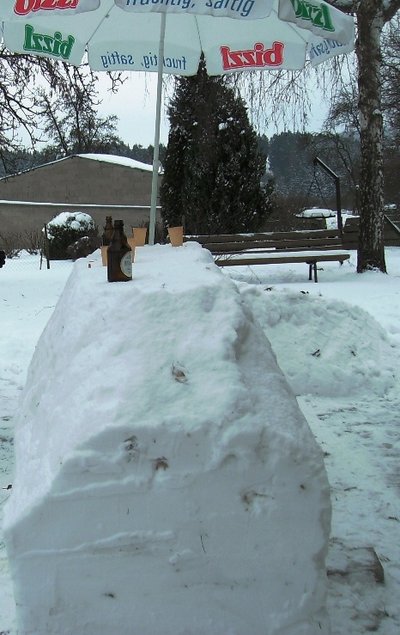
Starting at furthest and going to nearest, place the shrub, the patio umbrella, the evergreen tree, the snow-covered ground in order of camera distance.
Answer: the shrub < the evergreen tree < the patio umbrella < the snow-covered ground

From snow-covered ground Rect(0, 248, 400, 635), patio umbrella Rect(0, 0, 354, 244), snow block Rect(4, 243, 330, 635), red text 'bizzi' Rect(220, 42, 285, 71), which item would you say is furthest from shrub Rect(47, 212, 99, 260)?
snow block Rect(4, 243, 330, 635)

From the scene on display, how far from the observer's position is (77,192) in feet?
99.3

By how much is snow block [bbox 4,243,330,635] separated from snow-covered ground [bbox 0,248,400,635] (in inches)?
17.4

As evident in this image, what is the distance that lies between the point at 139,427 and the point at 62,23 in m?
4.21

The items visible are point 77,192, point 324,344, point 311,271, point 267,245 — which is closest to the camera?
point 324,344

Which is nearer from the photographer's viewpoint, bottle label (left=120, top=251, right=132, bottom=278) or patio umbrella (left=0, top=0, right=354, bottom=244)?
bottle label (left=120, top=251, right=132, bottom=278)

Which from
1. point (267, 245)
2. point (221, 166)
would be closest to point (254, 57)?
point (267, 245)

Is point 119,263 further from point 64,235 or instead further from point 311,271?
point 64,235

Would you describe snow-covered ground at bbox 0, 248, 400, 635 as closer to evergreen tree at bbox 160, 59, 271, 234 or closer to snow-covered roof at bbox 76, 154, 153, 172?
evergreen tree at bbox 160, 59, 271, 234

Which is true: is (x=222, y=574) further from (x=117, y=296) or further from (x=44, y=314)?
(x=44, y=314)

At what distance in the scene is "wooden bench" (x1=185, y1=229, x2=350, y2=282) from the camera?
34.3ft

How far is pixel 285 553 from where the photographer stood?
1554 mm

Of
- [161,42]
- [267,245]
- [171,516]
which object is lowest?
[171,516]

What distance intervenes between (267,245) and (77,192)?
21.3 metres
